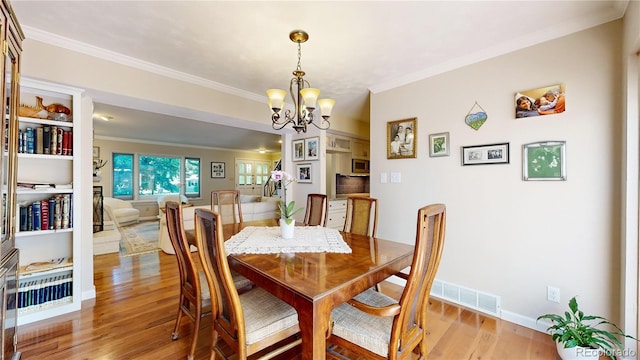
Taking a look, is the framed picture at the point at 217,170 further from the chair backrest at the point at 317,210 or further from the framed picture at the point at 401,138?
the framed picture at the point at 401,138

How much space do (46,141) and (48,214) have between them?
25.3 inches

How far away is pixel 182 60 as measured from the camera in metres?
2.53

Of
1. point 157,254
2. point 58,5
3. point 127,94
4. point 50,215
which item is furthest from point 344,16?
point 157,254

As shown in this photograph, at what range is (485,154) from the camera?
238 cm

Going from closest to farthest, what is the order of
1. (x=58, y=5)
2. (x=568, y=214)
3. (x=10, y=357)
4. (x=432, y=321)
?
1. (x=10, y=357)
2. (x=58, y=5)
3. (x=568, y=214)
4. (x=432, y=321)

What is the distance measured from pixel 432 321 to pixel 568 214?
136 centimetres

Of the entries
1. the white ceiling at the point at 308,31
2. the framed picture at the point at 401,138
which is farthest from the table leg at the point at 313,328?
the framed picture at the point at 401,138

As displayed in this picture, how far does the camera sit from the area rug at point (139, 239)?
4.21m

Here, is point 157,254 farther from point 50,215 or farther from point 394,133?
point 394,133

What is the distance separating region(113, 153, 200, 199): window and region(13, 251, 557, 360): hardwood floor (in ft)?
17.5

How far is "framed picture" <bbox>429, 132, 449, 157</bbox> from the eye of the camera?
2.62 metres

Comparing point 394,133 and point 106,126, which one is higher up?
point 106,126

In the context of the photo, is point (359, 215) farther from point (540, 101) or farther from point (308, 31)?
point (540, 101)

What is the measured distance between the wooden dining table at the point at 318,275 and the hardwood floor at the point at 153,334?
2.57 feet
